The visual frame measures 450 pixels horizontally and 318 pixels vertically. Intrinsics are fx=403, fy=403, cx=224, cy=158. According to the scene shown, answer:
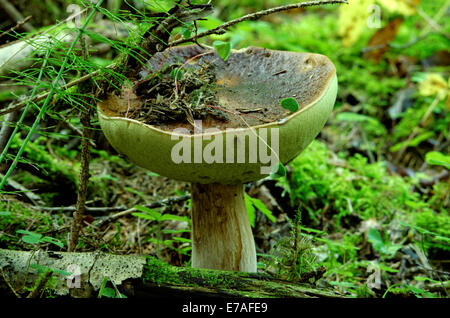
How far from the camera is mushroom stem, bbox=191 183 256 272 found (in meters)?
1.59

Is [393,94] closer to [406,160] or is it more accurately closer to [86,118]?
[406,160]

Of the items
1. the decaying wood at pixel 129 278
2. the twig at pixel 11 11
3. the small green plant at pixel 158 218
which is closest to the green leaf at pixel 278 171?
the decaying wood at pixel 129 278

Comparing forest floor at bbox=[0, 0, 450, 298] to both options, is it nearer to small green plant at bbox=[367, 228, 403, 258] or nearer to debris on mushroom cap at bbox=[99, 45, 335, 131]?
small green plant at bbox=[367, 228, 403, 258]

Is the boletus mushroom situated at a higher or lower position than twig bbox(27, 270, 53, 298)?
higher

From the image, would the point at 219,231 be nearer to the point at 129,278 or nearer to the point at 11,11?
the point at 129,278

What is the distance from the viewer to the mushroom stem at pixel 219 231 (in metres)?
1.59

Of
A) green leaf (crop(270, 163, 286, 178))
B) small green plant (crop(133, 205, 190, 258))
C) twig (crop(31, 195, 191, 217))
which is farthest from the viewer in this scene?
twig (crop(31, 195, 191, 217))

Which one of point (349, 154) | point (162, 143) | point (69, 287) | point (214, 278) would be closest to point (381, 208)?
point (349, 154)

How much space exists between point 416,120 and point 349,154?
77cm

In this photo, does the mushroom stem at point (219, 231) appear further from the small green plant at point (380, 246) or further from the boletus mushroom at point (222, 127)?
the small green plant at point (380, 246)

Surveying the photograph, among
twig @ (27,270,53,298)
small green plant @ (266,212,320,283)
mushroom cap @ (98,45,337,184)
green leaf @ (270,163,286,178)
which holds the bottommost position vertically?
twig @ (27,270,53,298)

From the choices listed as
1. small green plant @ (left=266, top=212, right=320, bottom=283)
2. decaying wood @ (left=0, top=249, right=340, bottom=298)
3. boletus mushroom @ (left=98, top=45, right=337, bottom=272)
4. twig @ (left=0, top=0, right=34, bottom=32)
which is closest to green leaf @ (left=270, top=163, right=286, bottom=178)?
boletus mushroom @ (left=98, top=45, right=337, bottom=272)

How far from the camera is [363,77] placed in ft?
13.7

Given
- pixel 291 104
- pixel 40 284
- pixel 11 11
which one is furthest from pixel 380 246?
pixel 11 11
